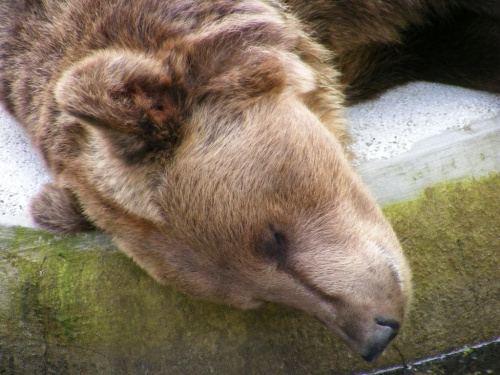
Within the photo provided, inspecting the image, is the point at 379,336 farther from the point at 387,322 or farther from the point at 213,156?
the point at 213,156

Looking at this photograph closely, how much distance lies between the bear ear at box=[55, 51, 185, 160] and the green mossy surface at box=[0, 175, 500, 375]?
1183mm

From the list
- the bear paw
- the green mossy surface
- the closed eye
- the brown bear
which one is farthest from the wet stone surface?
the bear paw

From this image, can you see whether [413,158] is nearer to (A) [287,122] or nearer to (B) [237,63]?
(A) [287,122]

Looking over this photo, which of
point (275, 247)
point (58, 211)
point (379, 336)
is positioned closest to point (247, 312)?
point (275, 247)

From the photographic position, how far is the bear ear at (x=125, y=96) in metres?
2.76

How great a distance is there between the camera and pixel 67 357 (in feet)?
13.1

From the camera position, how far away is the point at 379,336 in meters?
3.00

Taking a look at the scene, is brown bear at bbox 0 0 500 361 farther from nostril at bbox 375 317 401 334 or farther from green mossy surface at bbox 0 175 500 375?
green mossy surface at bbox 0 175 500 375

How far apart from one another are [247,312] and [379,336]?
1042 mm

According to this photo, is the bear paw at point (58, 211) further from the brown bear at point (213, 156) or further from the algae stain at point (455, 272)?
the algae stain at point (455, 272)

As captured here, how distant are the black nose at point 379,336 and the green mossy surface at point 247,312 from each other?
819mm

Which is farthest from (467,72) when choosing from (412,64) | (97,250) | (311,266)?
(97,250)

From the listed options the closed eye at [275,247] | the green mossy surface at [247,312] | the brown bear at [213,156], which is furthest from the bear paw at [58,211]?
the closed eye at [275,247]

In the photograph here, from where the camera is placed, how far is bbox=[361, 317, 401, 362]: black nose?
3.00 meters
